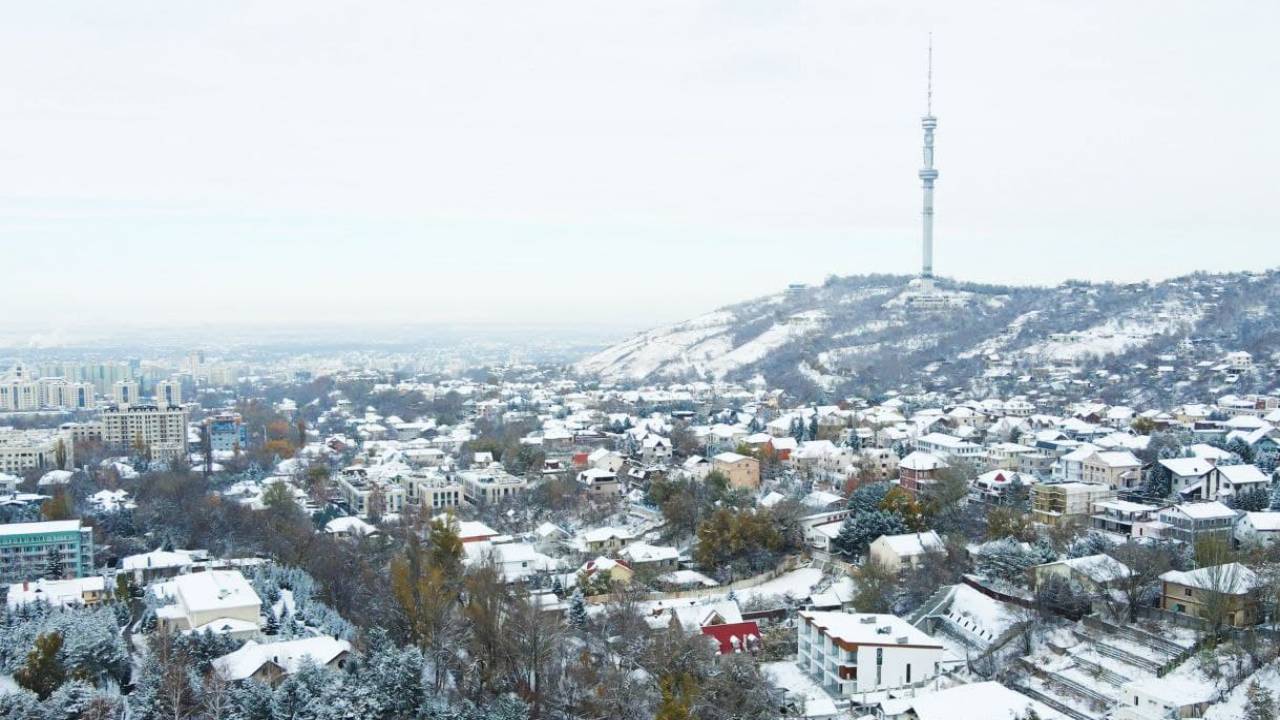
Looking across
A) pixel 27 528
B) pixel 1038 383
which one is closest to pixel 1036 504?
pixel 27 528

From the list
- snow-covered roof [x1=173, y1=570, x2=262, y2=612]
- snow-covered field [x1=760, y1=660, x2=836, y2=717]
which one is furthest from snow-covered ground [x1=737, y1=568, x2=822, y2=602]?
snow-covered roof [x1=173, y1=570, x2=262, y2=612]

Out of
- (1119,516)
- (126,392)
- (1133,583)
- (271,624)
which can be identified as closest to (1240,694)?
(1133,583)

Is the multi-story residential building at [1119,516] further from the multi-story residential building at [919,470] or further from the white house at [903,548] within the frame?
the multi-story residential building at [919,470]

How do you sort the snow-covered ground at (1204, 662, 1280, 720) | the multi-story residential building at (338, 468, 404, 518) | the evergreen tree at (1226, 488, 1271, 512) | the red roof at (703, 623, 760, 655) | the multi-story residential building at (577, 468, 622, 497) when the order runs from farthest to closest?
the multi-story residential building at (577, 468, 622, 497), the multi-story residential building at (338, 468, 404, 518), the evergreen tree at (1226, 488, 1271, 512), the red roof at (703, 623, 760, 655), the snow-covered ground at (1204, 662, 1280, 720)

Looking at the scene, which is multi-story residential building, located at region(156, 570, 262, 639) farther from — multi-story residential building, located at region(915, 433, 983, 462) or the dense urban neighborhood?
multi-story residential building, located at region(915, 433, 983, 462)

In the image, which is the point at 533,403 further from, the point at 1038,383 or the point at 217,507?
the point at 217,507
